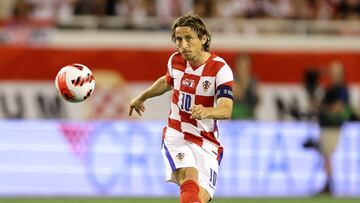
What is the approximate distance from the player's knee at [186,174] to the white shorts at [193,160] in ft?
0.11

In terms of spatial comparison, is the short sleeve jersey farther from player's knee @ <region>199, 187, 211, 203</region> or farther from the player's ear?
player's knee @ <region>199, 187, 211, 203</region>

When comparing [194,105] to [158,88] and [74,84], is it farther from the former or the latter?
[74,84]

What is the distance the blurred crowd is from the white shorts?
9.59 meters

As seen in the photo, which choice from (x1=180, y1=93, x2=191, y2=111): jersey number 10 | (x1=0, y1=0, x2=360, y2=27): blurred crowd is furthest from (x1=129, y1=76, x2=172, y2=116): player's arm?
(x1=0, y1=0, x2=360, y2=27): blurred crowd

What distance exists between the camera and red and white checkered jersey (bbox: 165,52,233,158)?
840 centimetres

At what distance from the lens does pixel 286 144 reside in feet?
48.6

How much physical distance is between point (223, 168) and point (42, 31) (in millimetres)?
4627

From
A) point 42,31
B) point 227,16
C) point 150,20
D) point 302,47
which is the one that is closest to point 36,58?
point 42,31

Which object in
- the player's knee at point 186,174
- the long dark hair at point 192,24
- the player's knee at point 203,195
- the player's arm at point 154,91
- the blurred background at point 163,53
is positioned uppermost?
the blurred background at point 163,53

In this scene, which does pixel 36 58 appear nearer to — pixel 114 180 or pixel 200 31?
pixel 114 180

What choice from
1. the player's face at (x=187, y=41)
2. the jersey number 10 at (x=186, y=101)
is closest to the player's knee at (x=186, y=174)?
the jersey number 10 at (x=186, y=101)

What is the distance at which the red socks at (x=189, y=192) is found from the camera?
8.01 metres

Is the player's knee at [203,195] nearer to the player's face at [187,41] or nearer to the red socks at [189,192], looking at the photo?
the red socks at [189,192]

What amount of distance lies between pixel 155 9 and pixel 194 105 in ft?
33.0
